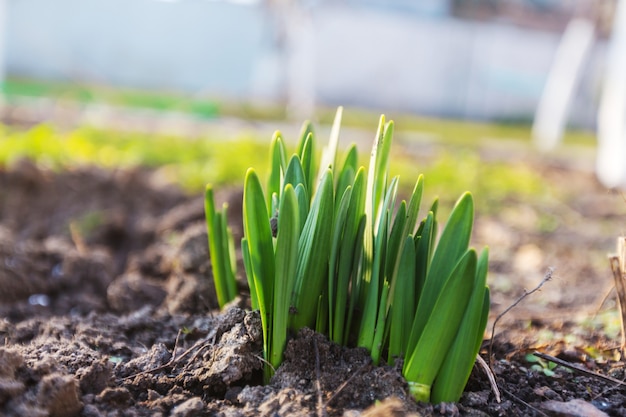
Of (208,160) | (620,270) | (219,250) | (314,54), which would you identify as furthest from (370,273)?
(314,54)

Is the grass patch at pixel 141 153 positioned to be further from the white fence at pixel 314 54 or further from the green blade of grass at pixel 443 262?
the white fence at pixel 314 54

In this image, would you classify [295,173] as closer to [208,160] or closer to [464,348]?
[464,348]

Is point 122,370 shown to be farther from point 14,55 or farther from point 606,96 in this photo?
point 14,55

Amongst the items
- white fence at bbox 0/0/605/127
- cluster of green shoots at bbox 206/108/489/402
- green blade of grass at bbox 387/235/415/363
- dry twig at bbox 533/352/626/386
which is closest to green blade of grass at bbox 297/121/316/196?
cluster of green shoots at bbox 206/108/489/402

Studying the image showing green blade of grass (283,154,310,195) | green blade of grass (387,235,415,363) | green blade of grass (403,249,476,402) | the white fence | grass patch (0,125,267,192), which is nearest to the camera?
green blade of grass (403,249,476,402)

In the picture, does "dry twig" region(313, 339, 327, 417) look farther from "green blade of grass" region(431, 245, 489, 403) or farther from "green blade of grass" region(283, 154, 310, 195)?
"green blade of grass" region(283, 154, 310, 195)

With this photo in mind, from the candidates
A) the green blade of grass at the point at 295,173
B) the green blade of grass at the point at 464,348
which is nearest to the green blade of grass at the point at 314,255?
the green blade of grass at the point at 295,173
